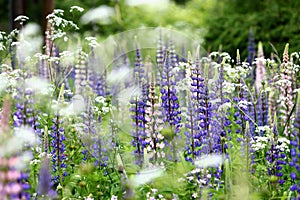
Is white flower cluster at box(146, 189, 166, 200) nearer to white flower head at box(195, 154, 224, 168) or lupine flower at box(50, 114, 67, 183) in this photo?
white flower head at box(195, 154, 224, 168)

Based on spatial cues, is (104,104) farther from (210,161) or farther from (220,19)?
(220,19)

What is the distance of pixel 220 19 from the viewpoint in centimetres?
1017

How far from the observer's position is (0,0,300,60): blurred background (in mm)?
9122

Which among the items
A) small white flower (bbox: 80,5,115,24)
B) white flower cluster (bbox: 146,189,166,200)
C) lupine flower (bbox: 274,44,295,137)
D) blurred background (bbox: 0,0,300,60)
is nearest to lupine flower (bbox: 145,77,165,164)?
white flower cluster (bbox: 146,189,166,200)

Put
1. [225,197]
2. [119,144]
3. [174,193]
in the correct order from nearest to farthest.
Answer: [225,197] → [174,193] → [119,144]

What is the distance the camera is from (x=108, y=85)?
6418 millimetres

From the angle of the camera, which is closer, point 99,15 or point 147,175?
point 147,175

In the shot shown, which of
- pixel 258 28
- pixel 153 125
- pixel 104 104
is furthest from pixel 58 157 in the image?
pixel 258 28

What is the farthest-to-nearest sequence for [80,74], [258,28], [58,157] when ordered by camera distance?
[258,28], [80,74], [58,157]

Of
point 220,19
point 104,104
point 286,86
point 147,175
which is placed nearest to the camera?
point 147,175

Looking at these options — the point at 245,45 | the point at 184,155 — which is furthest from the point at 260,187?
the point at 245,45

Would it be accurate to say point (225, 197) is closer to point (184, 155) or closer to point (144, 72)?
point (184, 155)

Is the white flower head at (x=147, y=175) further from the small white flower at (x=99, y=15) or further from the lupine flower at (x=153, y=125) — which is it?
the small white flower at (x=99, y=15)

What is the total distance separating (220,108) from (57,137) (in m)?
1.26
